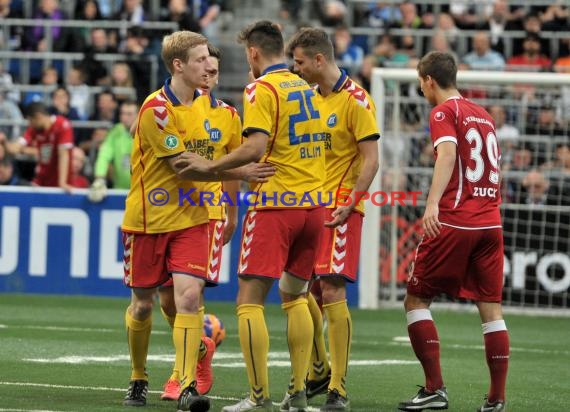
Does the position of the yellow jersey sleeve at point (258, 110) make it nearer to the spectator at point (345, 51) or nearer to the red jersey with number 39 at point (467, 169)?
the red jersey with number 39 at point (467, 169)

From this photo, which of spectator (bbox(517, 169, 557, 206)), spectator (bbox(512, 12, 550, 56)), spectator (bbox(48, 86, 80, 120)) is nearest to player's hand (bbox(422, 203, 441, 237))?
spectator (bbox(517, 169, 557, 206))

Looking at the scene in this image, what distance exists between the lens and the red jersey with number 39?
8.05 metres

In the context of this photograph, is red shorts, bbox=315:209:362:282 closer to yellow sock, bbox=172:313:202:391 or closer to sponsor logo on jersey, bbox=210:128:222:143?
sponsor logo on jersey, bbox=210:128:222:143

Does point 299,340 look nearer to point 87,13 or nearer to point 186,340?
point 186,340

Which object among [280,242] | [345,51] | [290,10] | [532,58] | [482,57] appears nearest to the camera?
[280,242]

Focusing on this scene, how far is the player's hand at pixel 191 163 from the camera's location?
306 inches

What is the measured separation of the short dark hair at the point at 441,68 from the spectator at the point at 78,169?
362 inches

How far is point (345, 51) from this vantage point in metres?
20.7

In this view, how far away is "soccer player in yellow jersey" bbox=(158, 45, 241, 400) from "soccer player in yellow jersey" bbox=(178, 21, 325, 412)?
48cm

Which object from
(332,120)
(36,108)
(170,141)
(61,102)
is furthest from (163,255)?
(61,102)

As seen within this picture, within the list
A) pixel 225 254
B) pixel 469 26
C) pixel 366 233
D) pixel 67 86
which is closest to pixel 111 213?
pixel 225 254

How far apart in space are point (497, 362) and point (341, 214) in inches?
51.6

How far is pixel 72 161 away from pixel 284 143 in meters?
9.34

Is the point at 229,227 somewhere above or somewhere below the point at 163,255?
above
